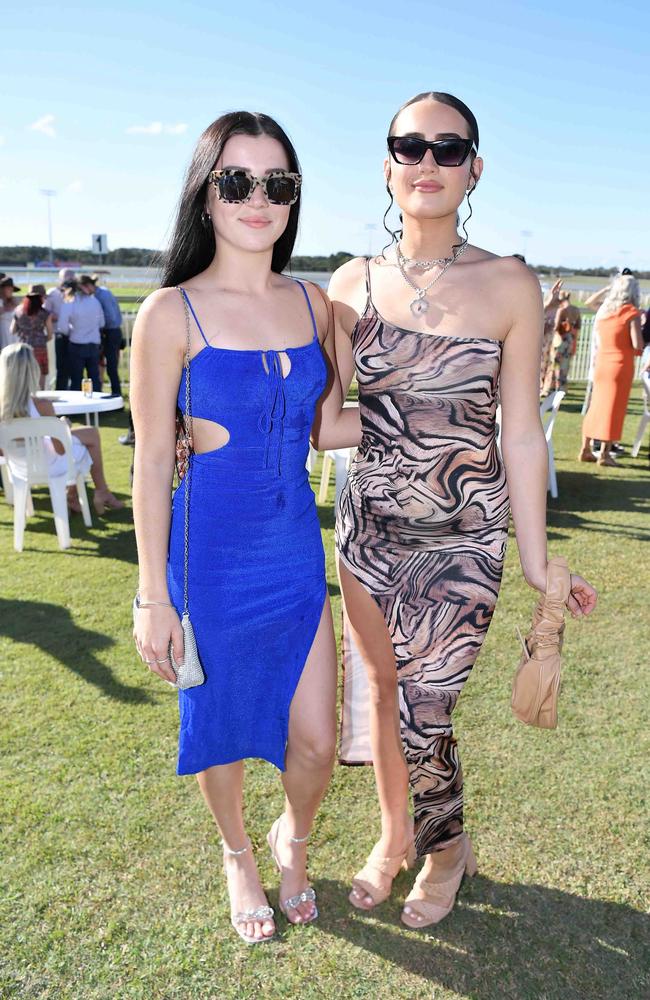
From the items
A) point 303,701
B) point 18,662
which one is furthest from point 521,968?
Result: point 18,662

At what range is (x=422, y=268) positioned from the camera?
2223 mm

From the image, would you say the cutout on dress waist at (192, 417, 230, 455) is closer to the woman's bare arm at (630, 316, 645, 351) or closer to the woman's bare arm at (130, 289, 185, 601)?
the woman's bare arm at (130, 289, 185, 601)

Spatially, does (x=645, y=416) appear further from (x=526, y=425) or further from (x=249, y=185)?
(x=249, y=185)

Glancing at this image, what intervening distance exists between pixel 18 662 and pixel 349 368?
2847mm

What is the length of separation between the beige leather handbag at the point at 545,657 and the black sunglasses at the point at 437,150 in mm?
1125

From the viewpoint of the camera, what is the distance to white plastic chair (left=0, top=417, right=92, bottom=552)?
6.17 meters

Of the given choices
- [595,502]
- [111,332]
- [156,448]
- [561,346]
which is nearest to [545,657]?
[156,448]

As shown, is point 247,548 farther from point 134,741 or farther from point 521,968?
point 134,741

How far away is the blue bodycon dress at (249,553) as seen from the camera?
2033 mm

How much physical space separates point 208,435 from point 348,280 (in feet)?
2.28

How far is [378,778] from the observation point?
2535mm

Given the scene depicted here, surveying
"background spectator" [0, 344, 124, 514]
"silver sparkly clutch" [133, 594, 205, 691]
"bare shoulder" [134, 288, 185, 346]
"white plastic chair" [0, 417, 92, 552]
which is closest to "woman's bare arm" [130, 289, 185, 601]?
"bare shoulder" [134, 288, 185, 346]

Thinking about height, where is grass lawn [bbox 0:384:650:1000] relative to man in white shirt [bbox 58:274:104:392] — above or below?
below

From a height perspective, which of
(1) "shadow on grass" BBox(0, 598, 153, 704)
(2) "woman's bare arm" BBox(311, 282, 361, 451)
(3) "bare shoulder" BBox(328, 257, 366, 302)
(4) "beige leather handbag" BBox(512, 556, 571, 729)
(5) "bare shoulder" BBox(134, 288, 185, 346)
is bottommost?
(1) "shadow on grass" BBox(0, 598, 153, 704)
